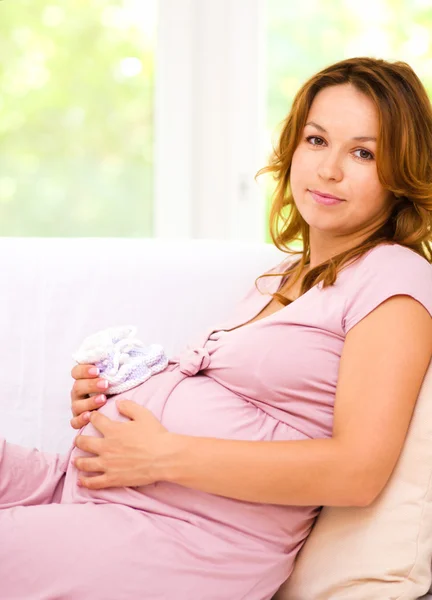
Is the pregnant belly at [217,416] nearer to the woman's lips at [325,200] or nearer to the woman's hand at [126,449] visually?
the woman's hand at [126,449]

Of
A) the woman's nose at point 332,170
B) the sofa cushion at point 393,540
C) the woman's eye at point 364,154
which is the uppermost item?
the woman's eye at point 364,154

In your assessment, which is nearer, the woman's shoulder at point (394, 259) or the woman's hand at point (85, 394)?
the woman's shoulder at point (394, 259)

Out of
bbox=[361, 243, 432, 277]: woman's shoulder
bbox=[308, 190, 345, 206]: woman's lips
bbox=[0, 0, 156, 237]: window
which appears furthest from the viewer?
bbox=[0, 0, 156, 237]: window

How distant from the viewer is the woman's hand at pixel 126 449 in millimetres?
1322

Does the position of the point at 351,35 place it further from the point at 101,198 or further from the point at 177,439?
the point at 177,439

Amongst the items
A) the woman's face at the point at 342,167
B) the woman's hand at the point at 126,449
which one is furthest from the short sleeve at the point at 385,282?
the woman's hand at the point at 126,449

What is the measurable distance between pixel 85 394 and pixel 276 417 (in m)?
0.38

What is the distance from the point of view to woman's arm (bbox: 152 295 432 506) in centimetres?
124

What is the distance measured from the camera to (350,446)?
124cm

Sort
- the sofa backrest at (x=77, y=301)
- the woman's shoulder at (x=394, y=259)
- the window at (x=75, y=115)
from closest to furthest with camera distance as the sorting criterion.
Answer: the woman's shoulder at (x=394, y=259) → the sofa backrest at (x=77, y=301) → the window at (x=75, y=115)

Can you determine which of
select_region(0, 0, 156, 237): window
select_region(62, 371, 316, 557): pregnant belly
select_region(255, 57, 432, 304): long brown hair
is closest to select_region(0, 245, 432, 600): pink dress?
select_region(62, 371, 316, 557): pregnant belly

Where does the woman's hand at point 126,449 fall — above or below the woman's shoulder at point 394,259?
below

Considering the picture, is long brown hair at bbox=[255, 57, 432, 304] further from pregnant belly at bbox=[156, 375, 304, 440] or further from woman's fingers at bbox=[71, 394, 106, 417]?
woman's fingers at bbox=[71, 394, 106, 417]

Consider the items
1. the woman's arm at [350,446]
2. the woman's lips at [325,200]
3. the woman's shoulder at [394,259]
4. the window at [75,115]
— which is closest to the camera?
the woman's arm at [350,446]
